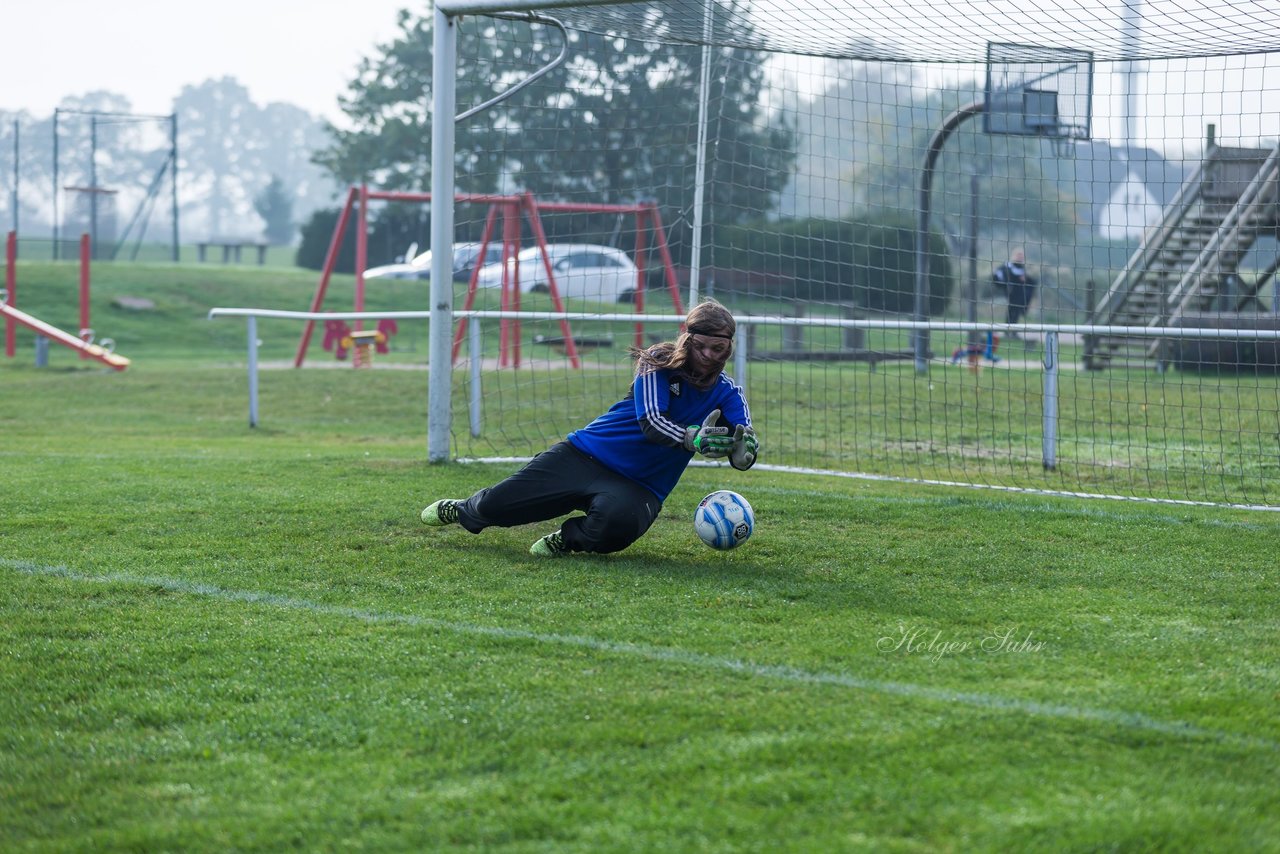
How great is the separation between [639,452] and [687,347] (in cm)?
55

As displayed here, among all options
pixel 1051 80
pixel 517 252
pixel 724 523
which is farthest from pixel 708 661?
pixel 517 252

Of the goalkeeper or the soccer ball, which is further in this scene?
the soccer ball

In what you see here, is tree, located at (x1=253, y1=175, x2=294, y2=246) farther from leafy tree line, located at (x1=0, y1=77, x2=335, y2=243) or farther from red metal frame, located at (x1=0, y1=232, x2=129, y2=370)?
red metal frame, located at (x1=0, y1=232, x2=129, y2=370)

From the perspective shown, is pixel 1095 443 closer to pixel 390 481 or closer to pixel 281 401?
pixel 390 481

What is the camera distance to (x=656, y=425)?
18.7ft

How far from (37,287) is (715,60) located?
22260 mm

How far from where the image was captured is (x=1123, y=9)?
7.55 meters

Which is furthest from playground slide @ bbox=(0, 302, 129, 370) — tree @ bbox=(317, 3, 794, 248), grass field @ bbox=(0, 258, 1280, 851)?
grass field @ bbox=(0, 258, 1280, 851)

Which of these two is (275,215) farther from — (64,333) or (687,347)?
(687,347)

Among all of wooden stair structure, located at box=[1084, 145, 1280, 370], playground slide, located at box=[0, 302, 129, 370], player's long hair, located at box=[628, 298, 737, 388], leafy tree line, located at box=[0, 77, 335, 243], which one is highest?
leafy tree line, located at box=[0, 77, 335, 243]

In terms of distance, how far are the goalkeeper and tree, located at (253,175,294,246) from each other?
7367cm

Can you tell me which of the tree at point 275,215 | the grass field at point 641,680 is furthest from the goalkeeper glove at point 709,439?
the tree at point 275,215

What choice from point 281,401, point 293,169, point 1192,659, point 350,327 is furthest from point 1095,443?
point 293,169

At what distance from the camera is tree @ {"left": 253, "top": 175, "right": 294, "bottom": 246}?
76375 millimetres
